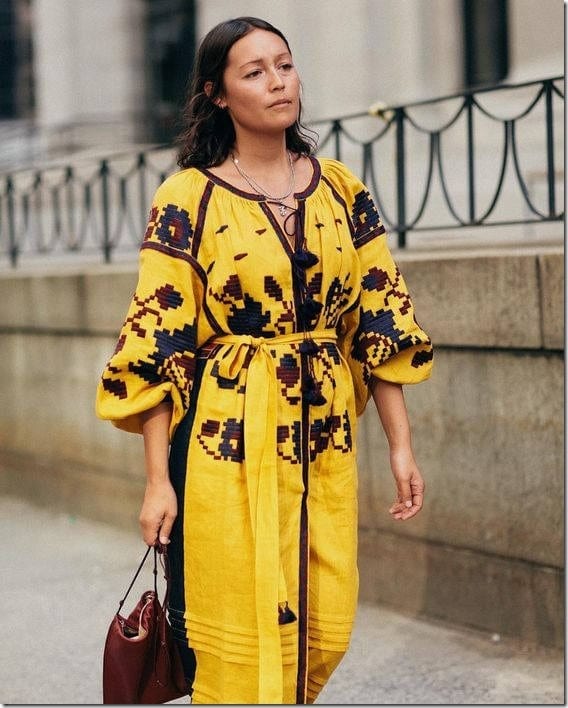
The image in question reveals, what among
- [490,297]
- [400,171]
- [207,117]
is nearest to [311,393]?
[207,117]

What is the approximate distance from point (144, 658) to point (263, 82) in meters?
1.56

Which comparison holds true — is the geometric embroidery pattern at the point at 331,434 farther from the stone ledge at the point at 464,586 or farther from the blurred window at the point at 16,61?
the blurred window at the point at 16,61

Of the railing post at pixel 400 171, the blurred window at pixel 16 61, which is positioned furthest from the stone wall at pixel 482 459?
the blurred window at pixel 16 61

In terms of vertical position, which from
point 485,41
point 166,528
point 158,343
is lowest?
point 166,528

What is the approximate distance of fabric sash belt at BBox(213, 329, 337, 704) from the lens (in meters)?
3.46

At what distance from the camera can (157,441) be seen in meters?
3.54

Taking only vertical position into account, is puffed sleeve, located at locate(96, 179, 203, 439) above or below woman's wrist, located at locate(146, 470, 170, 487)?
above

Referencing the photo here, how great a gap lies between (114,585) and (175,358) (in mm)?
4180

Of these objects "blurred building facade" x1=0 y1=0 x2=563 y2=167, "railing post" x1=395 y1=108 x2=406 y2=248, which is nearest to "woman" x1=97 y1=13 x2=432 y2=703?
"blurred building facade" x1=0 y1=0 x2=563 y2=167

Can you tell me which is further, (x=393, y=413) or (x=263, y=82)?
(x=393, y=413)

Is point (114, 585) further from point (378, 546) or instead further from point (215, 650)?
point (215, 650)

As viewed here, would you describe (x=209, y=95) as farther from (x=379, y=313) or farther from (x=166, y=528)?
(x=166, y=528)

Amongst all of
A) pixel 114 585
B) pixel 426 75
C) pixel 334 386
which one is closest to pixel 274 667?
pixel 334 386

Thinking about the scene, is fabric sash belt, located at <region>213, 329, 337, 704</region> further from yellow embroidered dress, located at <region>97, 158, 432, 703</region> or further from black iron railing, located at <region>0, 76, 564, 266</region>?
black iron railing, located at <region>0, 76, 564, 266</region>
